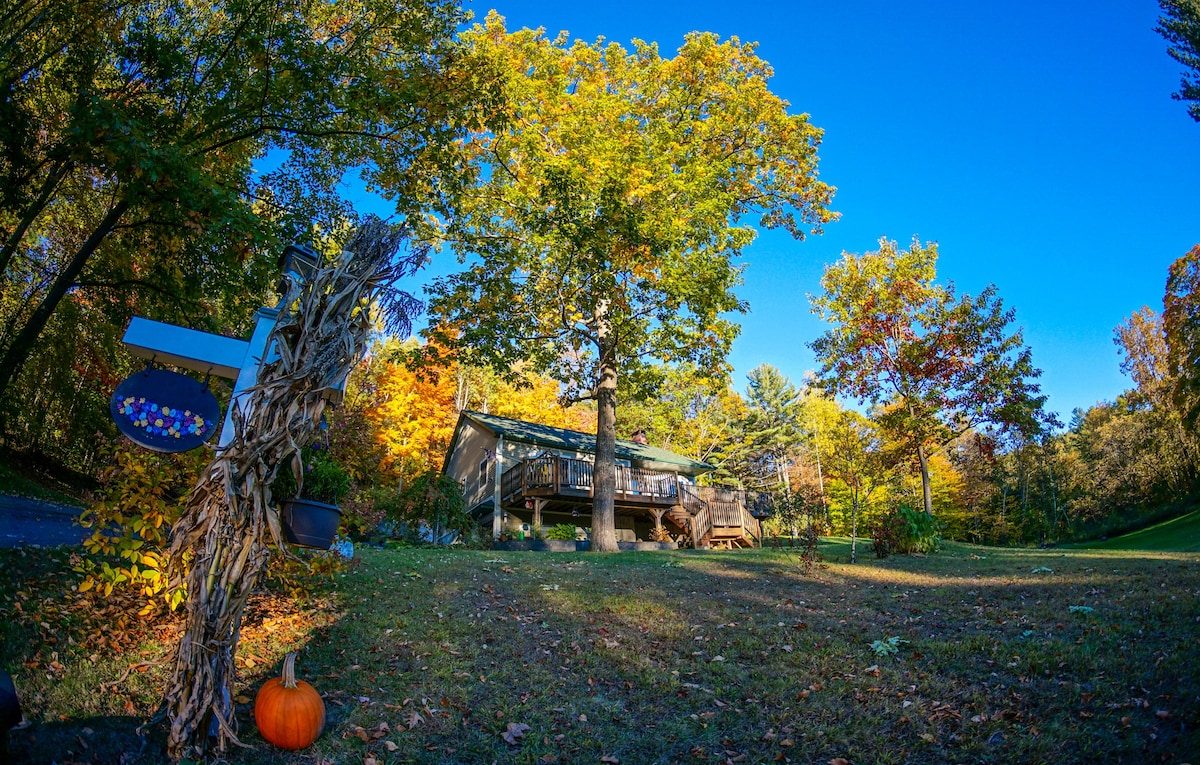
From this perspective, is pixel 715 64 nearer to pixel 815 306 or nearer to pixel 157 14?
pixel 815 306

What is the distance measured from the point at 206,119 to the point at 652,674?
8661 millimetres

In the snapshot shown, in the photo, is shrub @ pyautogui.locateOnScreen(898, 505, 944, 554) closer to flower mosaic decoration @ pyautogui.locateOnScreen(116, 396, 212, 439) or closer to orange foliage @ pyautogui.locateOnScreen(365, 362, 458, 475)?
flower mosaic decoration @ pyautogui.locateOnScreen(116, 396, 212, 439)

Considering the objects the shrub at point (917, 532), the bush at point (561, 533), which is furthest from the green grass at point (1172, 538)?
the bush at point (561, 533)

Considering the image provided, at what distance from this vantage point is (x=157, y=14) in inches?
367

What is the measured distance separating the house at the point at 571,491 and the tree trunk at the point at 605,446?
3.73 meters

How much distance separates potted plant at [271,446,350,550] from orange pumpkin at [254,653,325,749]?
80 cm

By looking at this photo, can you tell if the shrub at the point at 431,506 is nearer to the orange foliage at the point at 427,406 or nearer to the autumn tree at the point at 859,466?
the orange foliage at the point at 427,406

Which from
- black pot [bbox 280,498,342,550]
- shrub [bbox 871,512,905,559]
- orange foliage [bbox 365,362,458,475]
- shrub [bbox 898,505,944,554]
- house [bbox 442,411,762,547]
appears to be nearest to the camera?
black pot [bbox 280,498,342,550]

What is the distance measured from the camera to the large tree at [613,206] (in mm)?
16141

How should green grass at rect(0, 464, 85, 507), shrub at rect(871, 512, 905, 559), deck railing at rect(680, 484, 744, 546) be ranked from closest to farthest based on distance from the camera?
green grass at rect(0, 464, 85, 507) < shrub at rect(871, 512, 905, 559) < deck railing at rect(680, 484, 744, 546)

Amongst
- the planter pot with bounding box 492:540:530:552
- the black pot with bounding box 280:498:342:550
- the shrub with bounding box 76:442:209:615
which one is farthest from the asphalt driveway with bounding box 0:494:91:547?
the planter pot with bounding box 492:540:530:552

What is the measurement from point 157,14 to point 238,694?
10317mm

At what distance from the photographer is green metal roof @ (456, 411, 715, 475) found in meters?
24.2

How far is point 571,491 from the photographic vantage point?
2153cm
